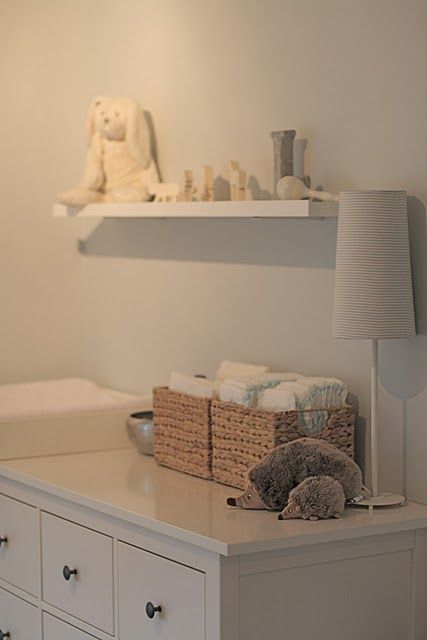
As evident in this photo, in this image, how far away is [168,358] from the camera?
3.53 m

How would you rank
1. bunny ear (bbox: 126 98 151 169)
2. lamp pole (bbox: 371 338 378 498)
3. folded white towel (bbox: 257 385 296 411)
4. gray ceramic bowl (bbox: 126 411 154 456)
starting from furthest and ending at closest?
bunny ear (bbox: 126 98 151 169) → gray ceramic bowl (bbox: 126 411 154 456) → folded white towel (bbox: 257 385 296 411) → lamp pole (bbox: 371 338 378 498)

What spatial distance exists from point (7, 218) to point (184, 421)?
47.4 inches

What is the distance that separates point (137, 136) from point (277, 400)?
1.11m

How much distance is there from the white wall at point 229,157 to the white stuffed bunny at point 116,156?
68mm

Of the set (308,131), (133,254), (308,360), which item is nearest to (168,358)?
(133,254)

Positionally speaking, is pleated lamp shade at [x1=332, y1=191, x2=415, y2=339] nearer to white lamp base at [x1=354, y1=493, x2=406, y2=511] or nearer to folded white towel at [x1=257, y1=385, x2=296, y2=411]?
folded white towel at [x1=257, y1=385, x2=296, y2=411]

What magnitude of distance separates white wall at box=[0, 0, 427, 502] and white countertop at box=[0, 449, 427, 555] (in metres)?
0.24

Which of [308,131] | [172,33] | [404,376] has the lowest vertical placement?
[404,376]

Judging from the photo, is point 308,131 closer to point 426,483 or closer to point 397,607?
point 426,483

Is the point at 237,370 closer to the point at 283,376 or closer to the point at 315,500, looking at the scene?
the point at 283,376

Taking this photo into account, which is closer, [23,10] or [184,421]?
[184,421]

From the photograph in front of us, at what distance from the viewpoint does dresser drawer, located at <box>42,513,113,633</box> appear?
2697mm

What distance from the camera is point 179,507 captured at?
2.60m

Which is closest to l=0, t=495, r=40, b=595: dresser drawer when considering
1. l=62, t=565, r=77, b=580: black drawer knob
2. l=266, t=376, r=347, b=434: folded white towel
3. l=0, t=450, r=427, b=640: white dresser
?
l=0, t=450, r=427, b=640: white dresser
